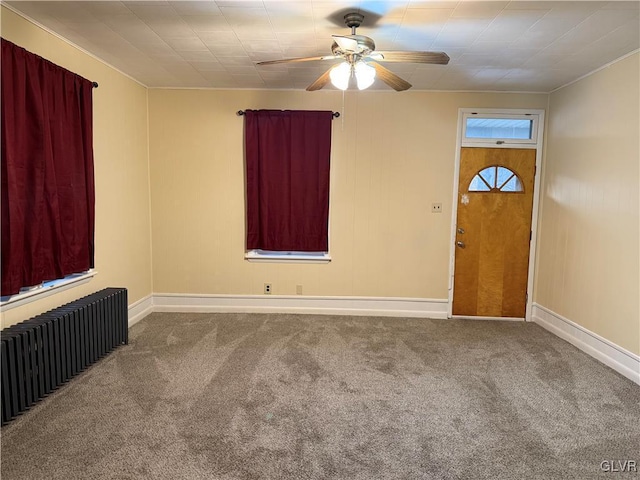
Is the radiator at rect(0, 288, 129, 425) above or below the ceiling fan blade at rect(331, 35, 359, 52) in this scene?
below

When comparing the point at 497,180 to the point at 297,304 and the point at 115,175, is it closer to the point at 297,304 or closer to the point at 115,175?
the point at 297,304

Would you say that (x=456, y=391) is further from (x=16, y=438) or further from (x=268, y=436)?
(x=16, y=438)

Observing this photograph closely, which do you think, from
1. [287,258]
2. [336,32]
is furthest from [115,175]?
[336,32]

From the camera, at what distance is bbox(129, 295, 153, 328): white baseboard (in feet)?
13.4

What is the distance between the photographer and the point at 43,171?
265 cm

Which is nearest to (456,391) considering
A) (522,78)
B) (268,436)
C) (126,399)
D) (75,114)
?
(268,436)

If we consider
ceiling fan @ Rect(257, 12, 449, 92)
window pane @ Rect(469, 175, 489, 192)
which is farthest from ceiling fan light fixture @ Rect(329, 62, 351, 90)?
window pane @ Rect(469, 175, 489, 192)

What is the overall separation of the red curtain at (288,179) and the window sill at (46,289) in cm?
171

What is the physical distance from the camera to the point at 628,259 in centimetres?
305

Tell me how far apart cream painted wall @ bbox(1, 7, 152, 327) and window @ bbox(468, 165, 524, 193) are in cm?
371

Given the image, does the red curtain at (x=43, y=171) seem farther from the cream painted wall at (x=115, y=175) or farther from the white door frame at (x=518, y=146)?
the white door frame at (x=518, y=146)

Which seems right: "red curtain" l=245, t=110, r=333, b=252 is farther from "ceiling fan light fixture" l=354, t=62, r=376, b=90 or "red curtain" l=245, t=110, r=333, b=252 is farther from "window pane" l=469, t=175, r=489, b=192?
"ceiling fan light fixture" l=354, t=62, r=376, b=90

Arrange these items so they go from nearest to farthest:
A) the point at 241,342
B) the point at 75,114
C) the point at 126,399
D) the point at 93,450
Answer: the point at 93,450
the point at 126,399
the point at 75,114
the point at 241,342

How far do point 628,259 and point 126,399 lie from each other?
3891 millimetres
